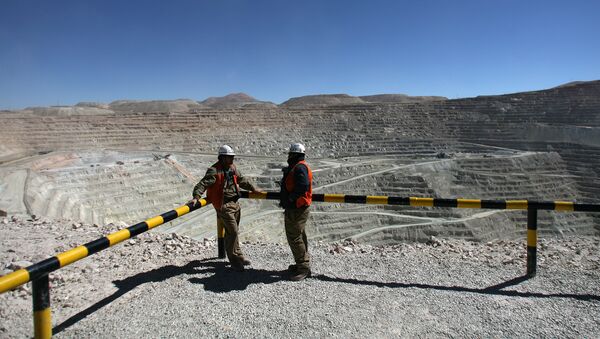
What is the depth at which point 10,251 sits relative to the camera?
16.0ft

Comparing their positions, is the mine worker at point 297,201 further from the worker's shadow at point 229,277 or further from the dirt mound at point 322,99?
the dirt mound at point 322,99

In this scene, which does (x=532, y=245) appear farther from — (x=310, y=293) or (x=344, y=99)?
(x=344, y=99)

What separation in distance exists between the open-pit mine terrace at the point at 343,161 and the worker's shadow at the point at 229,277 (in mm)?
4188

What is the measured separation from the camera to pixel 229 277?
183 inches

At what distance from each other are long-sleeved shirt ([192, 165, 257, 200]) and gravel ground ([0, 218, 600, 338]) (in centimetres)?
89

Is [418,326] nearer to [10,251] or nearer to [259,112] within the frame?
[10,251]

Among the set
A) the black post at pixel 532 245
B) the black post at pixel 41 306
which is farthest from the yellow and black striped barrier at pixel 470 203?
the black post at pixel 41 306

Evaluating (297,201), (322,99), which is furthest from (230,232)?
(322,99)

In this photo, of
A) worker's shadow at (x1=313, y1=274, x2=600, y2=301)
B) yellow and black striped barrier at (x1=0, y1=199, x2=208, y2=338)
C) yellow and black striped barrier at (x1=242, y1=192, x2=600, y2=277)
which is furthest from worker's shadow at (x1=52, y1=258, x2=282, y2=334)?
yellow and black striped barrier at (x1=242, y1=192, x2=600, y2=277)

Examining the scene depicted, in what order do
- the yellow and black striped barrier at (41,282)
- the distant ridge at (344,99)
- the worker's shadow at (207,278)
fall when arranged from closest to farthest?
the yellow and black striped barrier at (41,282)
the worker's shadow at (207,278)
the distant ridge at (344,99)

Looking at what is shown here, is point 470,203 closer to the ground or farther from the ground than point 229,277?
farther from the ground

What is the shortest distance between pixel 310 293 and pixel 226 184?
5.13 ft

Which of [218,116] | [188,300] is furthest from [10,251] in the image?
[218,116]

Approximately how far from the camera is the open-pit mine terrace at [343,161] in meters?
15.6
